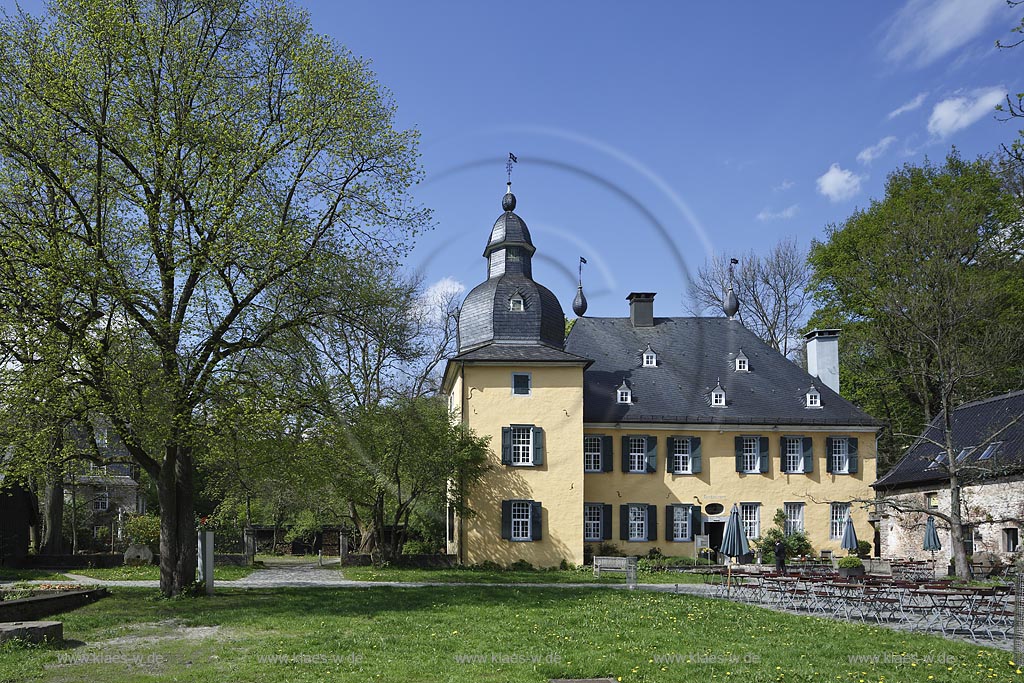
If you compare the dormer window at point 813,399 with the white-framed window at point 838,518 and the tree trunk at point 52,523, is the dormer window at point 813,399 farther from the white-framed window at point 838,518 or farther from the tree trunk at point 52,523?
the tree trunk at point 52,523

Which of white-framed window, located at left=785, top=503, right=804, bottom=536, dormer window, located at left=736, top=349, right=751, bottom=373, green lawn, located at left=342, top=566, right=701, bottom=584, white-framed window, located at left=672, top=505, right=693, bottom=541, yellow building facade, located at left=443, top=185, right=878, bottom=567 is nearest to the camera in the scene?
green lawn, located at left=342, top=566, right=701, bottom=584

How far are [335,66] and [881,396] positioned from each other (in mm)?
33778

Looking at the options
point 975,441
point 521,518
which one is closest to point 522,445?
point 521,518

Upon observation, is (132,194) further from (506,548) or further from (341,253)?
(506,548)

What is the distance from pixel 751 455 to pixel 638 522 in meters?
5.31

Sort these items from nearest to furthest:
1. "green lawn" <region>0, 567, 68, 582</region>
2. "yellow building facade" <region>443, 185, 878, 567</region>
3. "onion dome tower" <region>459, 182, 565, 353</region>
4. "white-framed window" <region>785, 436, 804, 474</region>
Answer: "green lawn" <region>0, 567, 68, 582</region>, "yellow building facade" <region>443, 185, 878, 567</region>, "onion dome tower" <region>459, 182, 565, 353</region>, "white-framed window" <region>785, 436, 804, 474</region>

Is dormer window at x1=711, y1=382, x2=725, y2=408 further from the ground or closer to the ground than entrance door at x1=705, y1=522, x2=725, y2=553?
further from the ground

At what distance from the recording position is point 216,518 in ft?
120

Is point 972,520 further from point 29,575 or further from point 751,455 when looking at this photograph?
point 29,575

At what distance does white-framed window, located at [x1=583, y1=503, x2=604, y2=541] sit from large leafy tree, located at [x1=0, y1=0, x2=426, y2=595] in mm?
17619

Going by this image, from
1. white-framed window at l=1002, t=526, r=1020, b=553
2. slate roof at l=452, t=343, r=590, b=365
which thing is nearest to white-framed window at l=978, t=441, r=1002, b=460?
white-framed window at l=1002, t=526, r=1020, b=553

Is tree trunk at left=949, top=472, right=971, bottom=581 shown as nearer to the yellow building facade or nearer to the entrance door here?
the yellow building facade

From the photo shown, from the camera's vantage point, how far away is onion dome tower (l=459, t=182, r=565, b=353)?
3547cm

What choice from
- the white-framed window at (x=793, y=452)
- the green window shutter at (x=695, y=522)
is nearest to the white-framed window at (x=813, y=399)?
the white-framed window at (x=793, y=452)
